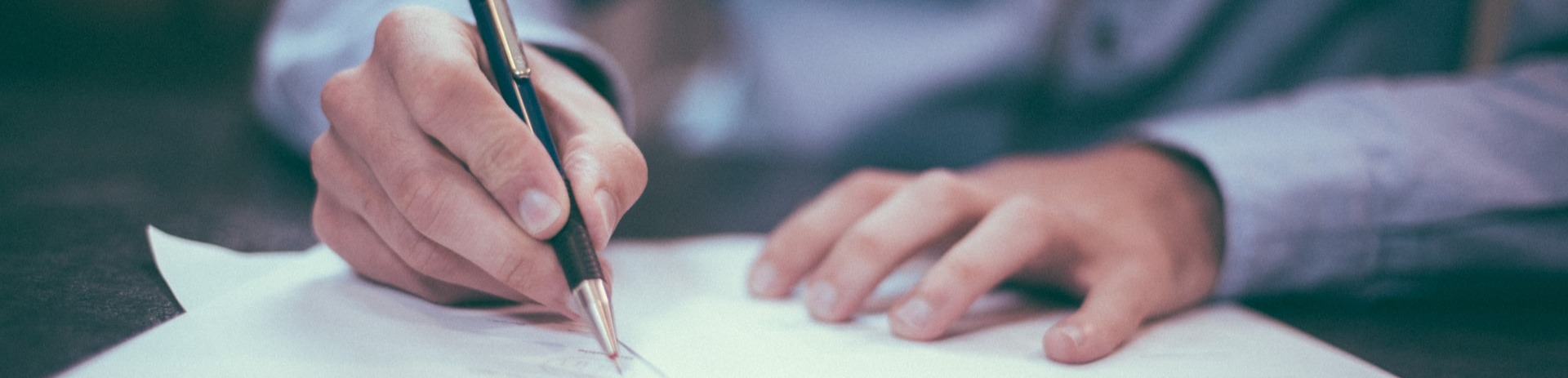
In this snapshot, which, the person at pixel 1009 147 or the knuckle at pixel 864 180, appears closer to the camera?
the person at pixel 1009 147

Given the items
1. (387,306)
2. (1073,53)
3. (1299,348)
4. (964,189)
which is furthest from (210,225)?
(1073,53)

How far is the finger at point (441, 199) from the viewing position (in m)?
0.24

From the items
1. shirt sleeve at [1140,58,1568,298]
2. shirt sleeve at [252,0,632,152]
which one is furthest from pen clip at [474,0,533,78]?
shirt sleeve at [1140,58,1568,298]

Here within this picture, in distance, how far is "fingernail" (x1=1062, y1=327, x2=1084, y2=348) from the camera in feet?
0.92

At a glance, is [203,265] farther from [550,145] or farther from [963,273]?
[963,273]

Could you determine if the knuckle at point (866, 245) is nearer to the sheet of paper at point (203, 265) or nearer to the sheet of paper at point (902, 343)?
the sheet of paper at point (902, 343)

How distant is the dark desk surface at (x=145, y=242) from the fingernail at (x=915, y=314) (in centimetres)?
15

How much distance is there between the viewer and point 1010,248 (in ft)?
1.07

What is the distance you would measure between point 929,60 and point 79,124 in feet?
2.01

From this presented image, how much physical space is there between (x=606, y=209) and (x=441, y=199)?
5cm

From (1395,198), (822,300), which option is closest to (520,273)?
(822,300)

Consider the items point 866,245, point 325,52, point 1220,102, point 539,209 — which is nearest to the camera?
point 539,209

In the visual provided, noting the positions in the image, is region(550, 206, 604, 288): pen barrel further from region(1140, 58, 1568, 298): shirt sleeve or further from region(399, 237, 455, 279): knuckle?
region(1140, 58, 1568, 298): shirt sleeve

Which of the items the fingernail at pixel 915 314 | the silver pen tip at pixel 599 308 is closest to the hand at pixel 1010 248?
the fingernail at pixel 915 314
